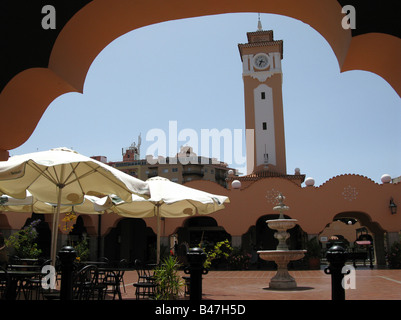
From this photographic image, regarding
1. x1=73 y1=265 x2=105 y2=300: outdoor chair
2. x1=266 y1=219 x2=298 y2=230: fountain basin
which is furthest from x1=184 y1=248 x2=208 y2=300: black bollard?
x1=266 y1=219 x2=298 y2=230: fountain basin

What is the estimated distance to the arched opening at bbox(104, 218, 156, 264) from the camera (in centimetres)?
2586

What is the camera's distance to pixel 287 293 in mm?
9977

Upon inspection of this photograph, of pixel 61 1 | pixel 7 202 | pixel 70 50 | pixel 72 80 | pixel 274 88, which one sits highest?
pixel 274 88

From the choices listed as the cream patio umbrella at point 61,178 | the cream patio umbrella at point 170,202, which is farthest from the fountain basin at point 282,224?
the cream patio umbrella at point 61,178

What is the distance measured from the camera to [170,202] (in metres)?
8.04

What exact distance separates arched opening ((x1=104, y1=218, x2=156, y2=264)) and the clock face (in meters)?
14.9

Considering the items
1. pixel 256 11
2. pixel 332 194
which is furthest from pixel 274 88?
pixel 256 11

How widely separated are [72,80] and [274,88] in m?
28.4

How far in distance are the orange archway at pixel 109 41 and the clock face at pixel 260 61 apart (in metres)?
28.6

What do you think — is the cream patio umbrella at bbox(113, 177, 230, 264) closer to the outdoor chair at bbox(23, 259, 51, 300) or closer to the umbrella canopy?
the umbrella canopy

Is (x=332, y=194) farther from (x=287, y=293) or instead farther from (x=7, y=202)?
(x=7, y=202)

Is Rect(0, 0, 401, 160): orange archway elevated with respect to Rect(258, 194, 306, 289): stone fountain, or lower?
elevated

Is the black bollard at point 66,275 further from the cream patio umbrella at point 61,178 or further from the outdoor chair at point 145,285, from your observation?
the outdoor chair at point 145,285
